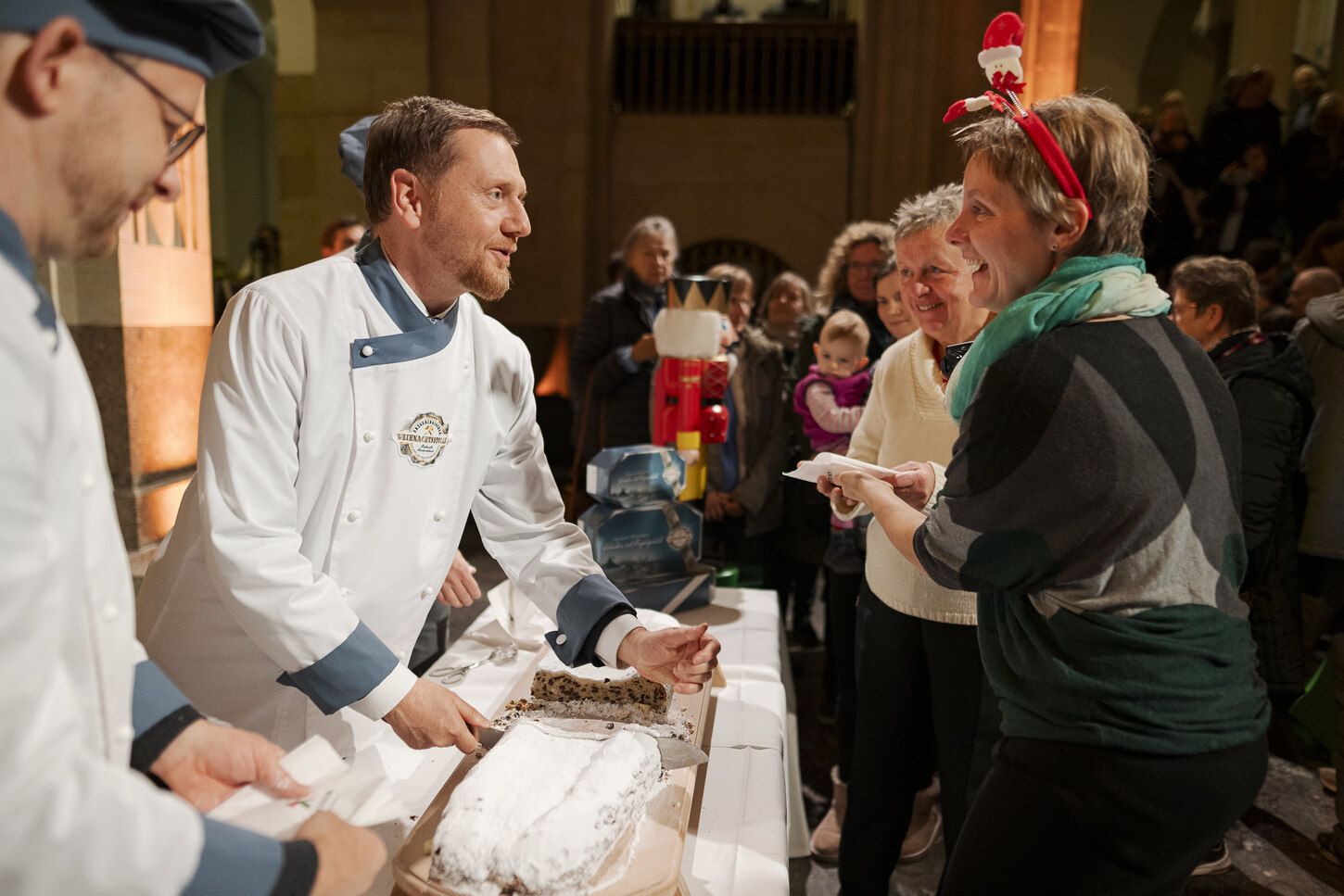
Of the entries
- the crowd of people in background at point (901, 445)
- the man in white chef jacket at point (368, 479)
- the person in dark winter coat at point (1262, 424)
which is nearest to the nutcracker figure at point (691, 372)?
the crowd of people in background at point (901, 445)

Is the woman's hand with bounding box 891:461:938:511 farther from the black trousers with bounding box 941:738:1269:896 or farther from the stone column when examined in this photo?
the stone column

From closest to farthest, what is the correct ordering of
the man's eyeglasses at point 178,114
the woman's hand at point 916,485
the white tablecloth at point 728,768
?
the man's eyeglasses at point 178,114 < the white tablecloth at point 728,768 < the woman's hand at point 916,485

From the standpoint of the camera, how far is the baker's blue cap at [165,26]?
2.11 feet

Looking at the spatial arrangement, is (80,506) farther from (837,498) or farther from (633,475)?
(633,475)

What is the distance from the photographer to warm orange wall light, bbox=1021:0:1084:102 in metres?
5.12

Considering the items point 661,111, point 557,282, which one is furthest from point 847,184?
point 557,282

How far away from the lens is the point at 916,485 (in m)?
1.75

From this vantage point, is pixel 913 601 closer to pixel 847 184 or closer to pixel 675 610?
pixel 675 610

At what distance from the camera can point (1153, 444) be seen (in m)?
1.10

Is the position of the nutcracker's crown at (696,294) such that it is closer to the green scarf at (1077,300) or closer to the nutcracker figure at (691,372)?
the nutcracker figure at (691,372)

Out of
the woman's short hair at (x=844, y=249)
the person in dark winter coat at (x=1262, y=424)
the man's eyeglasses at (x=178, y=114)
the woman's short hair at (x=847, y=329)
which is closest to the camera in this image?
the man's eyeglasses at (x=178, y=114)

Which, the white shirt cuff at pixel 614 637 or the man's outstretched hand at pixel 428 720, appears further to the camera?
the white shirt cuff at pixel 614 637

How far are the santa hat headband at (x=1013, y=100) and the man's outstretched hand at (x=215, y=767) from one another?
1197mm

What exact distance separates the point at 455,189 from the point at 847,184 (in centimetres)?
814
